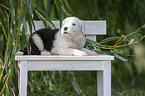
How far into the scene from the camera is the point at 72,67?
141cm

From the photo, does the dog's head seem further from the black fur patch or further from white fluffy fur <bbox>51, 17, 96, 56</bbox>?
the black fur patch

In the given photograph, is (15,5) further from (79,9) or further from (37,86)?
(79,9)

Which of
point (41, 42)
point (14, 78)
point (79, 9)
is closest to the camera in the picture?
point (41, 42)

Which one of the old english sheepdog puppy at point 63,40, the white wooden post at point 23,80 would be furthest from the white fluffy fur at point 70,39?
the white wooden post at point 23,80

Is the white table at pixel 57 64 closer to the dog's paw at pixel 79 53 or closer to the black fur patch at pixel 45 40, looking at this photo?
the dog's paw at pixel 79 53

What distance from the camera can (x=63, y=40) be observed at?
156 cm

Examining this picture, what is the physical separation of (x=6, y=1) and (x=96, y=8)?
1.63 meters

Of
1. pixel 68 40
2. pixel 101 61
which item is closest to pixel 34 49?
pixel 68 40

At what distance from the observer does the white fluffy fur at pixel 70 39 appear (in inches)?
58.2

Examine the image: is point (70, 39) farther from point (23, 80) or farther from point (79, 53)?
point (23, 80)

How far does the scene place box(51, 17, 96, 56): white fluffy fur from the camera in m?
1.48

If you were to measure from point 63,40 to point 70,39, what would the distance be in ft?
0.14

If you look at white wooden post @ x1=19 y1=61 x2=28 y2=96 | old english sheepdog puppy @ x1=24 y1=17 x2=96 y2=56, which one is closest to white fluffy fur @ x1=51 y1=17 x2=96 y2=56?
old english sheepdog puppy @ x1=24 y1=17 x2=96 y2=56

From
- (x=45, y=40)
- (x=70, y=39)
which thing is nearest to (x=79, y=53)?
(x=70, y=39)
